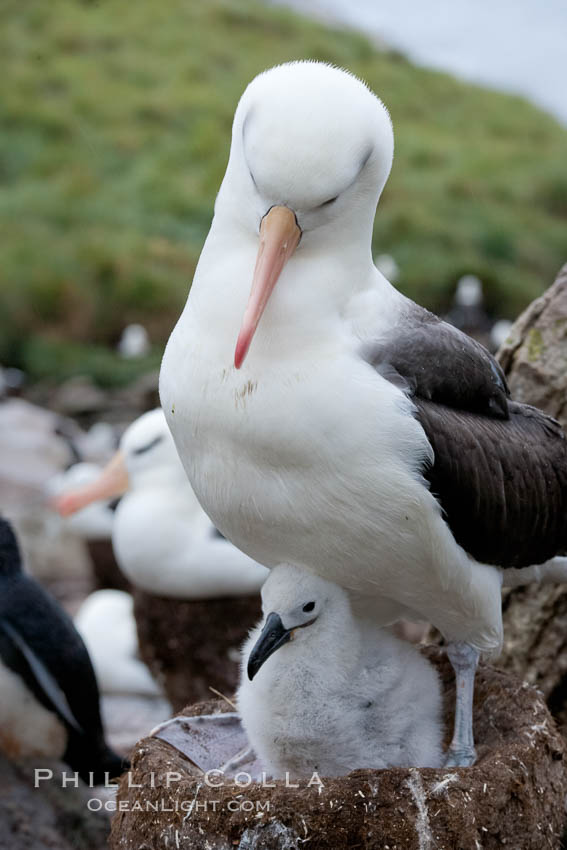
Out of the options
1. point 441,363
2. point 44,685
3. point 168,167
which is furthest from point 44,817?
point 168,167

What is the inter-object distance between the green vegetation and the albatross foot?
16340 mm

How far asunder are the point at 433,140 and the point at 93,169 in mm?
8104

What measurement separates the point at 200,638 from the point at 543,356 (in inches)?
92.2

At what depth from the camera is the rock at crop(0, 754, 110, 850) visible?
4.62 metres

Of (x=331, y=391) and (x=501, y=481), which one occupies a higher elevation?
(x=331, y=391)

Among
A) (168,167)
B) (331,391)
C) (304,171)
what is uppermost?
(304,171)

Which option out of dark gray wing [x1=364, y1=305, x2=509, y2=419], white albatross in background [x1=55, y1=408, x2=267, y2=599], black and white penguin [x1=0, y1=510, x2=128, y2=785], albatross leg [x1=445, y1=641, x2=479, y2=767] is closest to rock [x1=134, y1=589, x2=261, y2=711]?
white albatross in background [x1=55, y1=408, x2=267, y2=599]

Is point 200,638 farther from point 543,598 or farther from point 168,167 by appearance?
point 168,167

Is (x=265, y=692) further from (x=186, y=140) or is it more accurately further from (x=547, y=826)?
(x=186, y=140)

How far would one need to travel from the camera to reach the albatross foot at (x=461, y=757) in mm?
3664

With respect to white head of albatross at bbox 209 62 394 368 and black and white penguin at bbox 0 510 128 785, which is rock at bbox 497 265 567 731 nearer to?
white head of albatross at bbox 209 62 394 368

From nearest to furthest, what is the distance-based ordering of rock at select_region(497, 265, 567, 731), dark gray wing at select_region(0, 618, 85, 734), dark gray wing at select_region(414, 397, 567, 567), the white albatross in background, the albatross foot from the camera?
dark gray wing at select_region(414, 397, 567, 567) < the albatross foot < rock at select_region(497, 265, 567, 731) < dark gray wing at select_region(0, 618, 85, 734) < the white albatross in background

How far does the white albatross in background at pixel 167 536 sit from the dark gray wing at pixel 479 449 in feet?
7.54

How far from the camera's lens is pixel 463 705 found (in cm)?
376
